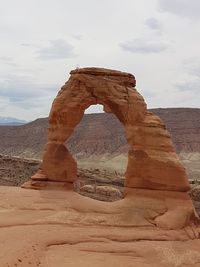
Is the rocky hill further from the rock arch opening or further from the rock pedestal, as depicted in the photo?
the rock pedestal

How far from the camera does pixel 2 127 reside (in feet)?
428

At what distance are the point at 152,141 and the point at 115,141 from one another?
290 feet

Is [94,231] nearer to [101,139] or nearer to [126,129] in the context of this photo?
[126,129]

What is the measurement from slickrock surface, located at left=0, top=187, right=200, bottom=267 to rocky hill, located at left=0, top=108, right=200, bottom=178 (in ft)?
234

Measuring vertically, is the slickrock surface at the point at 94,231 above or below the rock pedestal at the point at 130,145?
below

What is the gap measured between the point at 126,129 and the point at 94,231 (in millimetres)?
5808

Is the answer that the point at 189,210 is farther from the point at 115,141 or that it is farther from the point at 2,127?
the point at 2,127

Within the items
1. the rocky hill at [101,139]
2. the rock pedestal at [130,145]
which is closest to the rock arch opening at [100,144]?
the rocky hill at [101,139]

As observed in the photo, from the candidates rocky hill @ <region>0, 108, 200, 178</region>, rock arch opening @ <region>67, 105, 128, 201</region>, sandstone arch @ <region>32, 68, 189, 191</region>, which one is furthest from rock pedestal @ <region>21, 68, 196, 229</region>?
rocky hill @ <region>0, 108, 200, 178</region>

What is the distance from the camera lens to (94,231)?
17422 millimetres

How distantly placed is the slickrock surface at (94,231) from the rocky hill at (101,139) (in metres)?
71.2

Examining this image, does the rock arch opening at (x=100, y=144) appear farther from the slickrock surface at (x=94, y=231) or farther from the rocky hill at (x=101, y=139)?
the slickrock surface at (x=94, y=231)

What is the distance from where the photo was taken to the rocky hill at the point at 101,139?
331ft

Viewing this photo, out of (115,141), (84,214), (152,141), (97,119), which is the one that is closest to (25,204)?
(84,214)
